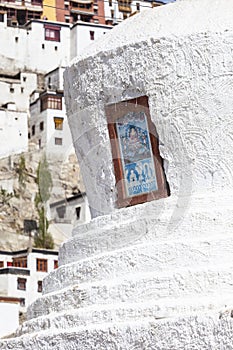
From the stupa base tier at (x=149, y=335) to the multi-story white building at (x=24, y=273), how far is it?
25.0 meters

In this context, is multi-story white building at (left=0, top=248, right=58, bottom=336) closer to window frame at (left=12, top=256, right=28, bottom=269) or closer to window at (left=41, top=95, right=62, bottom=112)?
window frame at (left=12, top=256, right=28, bottom=269)

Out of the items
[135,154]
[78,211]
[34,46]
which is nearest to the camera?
[135,154]

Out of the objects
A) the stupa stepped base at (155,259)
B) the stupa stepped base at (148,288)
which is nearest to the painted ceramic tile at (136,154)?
the stupa stepped base at (155,259)

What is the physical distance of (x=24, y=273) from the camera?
37.6 meters

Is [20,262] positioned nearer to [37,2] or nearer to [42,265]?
[42,265]

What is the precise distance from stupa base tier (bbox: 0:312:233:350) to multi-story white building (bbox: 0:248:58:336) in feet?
81.9

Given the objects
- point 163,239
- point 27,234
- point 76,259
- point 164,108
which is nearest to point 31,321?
point 76,259

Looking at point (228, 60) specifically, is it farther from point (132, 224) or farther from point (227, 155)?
point (132, 224)

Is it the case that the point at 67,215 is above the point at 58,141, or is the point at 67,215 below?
below

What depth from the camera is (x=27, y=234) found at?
4559cm

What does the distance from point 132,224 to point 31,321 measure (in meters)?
1.45

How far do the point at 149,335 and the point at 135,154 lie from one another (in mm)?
2530

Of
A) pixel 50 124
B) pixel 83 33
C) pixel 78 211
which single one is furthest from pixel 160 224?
pixel 83 33

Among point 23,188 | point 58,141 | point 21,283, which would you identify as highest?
point 58,141
